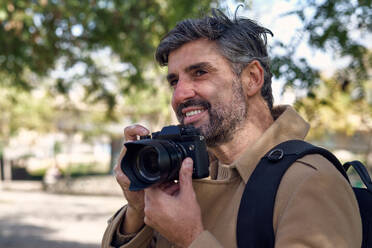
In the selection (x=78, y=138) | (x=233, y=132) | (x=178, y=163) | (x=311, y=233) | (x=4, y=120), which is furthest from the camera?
(x=78, y=138)

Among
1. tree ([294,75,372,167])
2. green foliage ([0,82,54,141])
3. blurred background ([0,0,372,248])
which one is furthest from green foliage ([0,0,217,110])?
green foliage ([0,82,54,141])

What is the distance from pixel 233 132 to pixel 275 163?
0.39m

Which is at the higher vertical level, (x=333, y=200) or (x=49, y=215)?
(x=333, y=200)

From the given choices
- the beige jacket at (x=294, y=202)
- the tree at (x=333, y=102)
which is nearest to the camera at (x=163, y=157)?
the beige jacket at (x=294, y=202)

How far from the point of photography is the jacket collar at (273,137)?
183cm

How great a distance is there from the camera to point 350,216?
58.1 inches

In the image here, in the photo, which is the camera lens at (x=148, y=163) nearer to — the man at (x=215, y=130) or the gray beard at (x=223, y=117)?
the man at (x=215, y=130)

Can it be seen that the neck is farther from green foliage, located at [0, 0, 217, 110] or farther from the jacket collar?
green foliage, located at [0, 0, 217, 110]

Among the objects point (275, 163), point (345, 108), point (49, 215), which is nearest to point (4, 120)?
point (49, 215)

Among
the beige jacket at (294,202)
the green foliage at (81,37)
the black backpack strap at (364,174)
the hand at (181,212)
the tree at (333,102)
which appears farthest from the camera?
the green foliage at (81,37)

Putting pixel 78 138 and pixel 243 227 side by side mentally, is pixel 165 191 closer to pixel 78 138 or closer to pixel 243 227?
pixel 243 227

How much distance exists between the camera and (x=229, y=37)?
6.61ft

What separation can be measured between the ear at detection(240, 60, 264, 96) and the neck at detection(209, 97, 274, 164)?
65 mm

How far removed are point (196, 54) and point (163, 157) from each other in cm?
59
